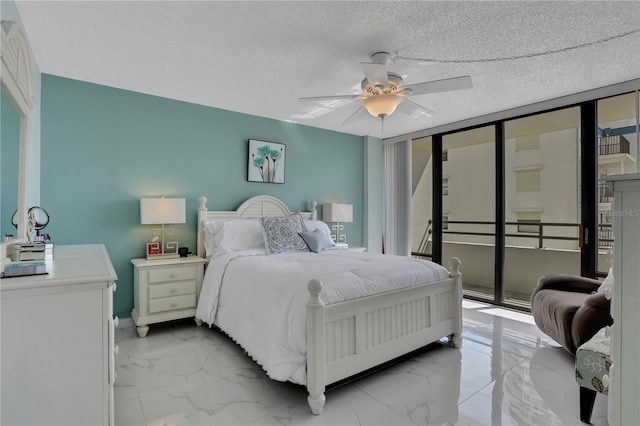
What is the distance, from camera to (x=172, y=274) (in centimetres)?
322

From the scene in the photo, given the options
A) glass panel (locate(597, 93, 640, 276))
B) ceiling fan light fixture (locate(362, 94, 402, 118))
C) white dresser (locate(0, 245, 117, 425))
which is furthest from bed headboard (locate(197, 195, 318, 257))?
glass panel (locate(597, 93, 640, 276))

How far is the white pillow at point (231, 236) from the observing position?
3.45 metres

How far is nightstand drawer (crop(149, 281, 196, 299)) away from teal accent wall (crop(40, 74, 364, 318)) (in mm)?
496

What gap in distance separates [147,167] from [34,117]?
1002mm

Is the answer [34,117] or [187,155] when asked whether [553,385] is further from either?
[34,117]

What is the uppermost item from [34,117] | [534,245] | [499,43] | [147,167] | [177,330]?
[499,43]

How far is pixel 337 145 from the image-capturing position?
506cm

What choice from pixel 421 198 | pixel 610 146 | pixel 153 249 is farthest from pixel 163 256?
pixel 610 146

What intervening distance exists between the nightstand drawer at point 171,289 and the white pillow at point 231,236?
38 cm

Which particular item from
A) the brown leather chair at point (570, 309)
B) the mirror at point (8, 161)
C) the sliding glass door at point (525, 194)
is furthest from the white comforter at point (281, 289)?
the sliding glass door at point (525, 194)

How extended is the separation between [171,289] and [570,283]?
3.74 meters

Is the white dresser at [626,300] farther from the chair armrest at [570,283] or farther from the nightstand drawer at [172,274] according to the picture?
the nightstand drawer at [172,274]

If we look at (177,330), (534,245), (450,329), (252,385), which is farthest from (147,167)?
(534,245)

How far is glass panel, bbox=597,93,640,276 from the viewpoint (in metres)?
3.35
